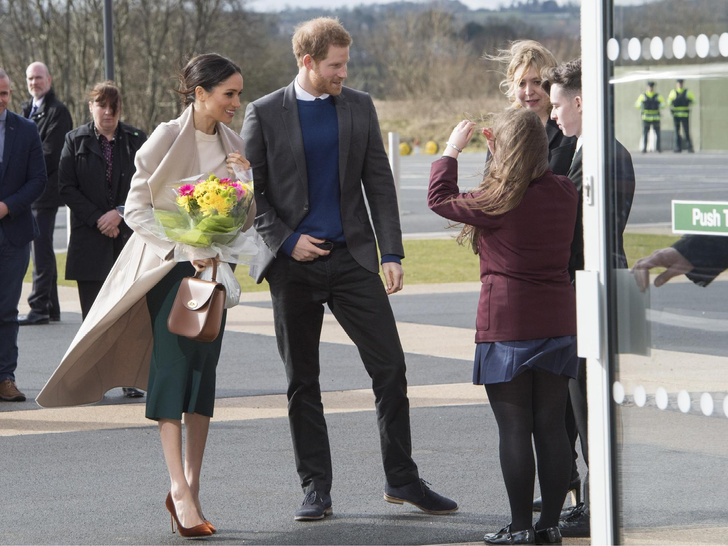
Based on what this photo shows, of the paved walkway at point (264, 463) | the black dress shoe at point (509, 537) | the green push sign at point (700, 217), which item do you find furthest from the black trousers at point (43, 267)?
the green push sign at point (700, 217)

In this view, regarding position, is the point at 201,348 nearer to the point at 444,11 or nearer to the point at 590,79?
the point at 590,79

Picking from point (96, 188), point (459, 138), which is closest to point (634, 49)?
point (459, 138)

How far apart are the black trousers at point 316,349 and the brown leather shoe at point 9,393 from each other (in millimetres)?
3077

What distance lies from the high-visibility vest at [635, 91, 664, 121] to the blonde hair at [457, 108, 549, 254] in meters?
1.07

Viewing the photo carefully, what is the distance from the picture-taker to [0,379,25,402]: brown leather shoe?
25.3 feet

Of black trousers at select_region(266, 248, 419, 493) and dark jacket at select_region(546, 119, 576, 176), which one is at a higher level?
dark jacket at select_region(546, 119, 576, 176)

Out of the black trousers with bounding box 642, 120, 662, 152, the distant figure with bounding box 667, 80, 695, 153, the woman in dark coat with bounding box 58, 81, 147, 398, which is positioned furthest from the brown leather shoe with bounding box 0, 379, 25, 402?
the distant figure with bounding box 667, 80, 695, 153

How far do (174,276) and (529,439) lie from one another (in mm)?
1590

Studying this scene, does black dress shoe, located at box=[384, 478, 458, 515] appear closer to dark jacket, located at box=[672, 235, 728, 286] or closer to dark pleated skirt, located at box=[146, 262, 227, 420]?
dark pleated skirt, located at box=[146, 262, 227, 420]

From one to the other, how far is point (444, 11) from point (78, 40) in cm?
4767

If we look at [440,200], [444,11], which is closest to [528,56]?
[440,200]

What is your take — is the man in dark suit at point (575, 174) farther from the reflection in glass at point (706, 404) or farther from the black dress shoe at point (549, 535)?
the reflection in glass at point (706, 404)

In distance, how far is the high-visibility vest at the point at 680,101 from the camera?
3.25 metres

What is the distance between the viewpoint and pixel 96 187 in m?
8.03
